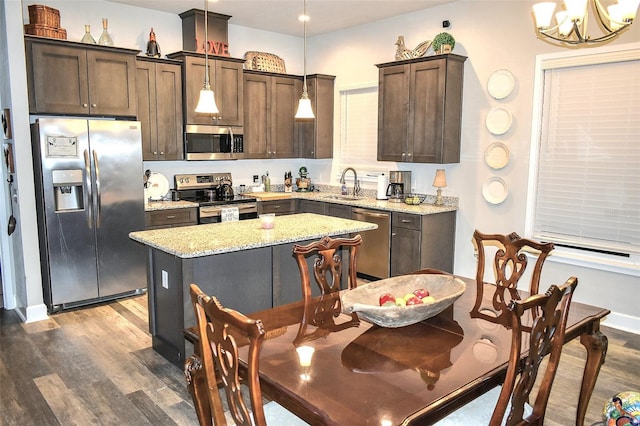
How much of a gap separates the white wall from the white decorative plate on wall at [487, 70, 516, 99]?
0.05m

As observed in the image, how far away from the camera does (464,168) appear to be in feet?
16.9

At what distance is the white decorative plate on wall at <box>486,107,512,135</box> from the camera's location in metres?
4.73

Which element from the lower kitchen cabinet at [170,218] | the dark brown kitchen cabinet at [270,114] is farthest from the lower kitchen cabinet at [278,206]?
the lower kitchen cabinet at [170,218]

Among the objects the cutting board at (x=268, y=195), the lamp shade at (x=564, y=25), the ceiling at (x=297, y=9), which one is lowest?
the cutting board at (x=268, y=195)

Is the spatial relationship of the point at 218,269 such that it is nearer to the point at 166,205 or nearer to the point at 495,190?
the point at 166,205

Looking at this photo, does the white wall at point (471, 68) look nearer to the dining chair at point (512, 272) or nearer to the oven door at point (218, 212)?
the oven door at point (218, 212)

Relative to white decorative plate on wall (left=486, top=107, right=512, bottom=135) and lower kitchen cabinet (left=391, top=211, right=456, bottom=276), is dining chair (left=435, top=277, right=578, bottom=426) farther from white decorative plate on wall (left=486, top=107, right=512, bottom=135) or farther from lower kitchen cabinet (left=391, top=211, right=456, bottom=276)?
white decorative plate on wall (left=486, top=107, right=512, bottom=135)

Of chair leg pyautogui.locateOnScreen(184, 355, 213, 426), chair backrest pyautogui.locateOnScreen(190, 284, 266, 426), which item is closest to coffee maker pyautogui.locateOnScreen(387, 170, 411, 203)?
chair leg pyautogui.locateOnScreen(184, 355, 213, 426)

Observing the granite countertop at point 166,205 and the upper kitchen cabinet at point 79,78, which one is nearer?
the upper kitchen cabinet at point 79,78

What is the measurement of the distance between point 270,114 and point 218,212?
1.58 metres

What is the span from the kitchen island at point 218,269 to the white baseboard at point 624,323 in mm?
2421

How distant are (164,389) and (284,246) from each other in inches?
48.8

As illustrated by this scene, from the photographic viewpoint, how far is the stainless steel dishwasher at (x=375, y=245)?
5230 mm

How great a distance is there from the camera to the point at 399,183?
5703 mm
